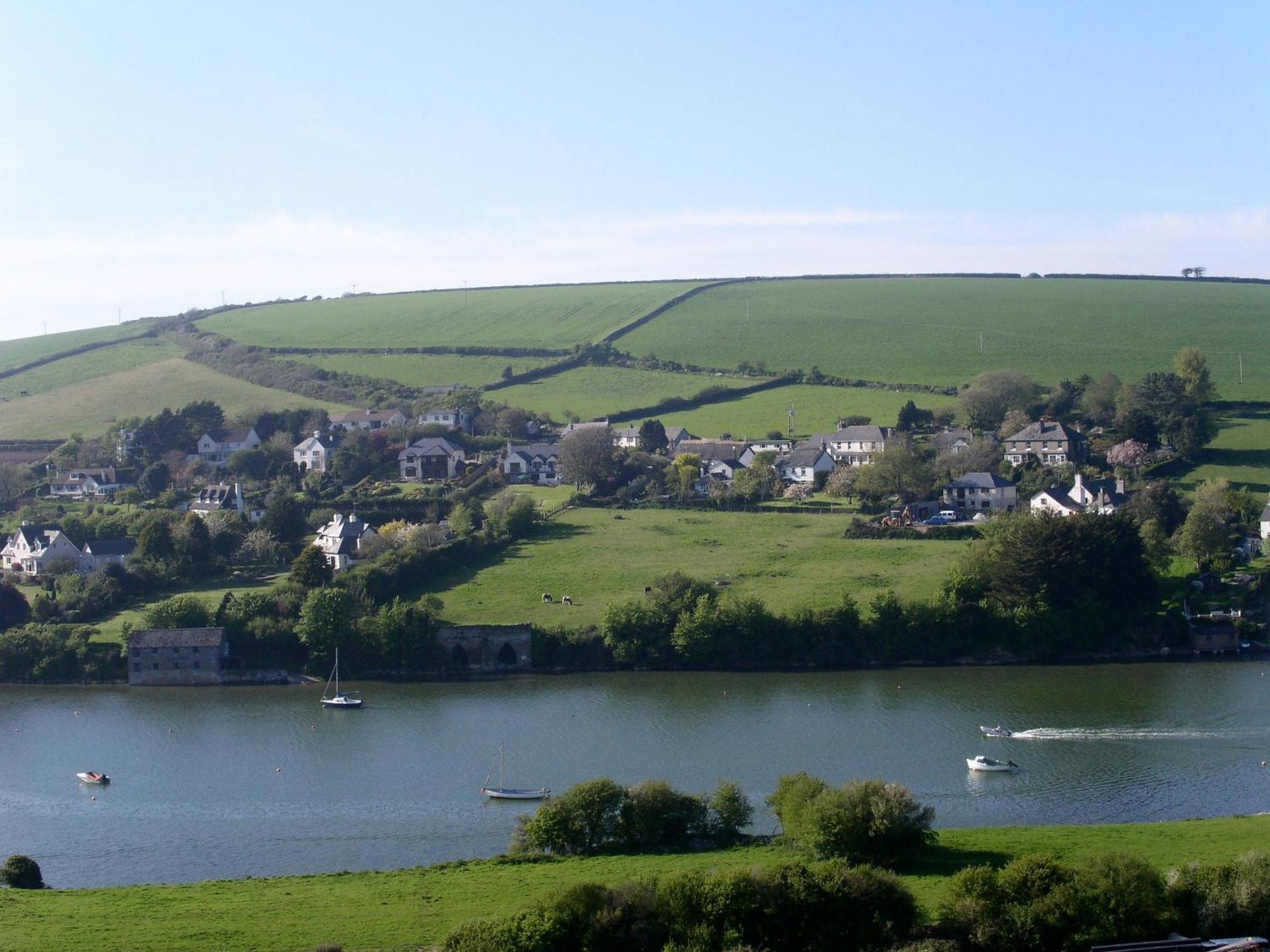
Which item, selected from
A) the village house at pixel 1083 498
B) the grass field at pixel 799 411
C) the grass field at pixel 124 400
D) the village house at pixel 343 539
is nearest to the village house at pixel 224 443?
the grass field at pixel 124 400

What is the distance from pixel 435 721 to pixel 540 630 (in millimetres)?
6605

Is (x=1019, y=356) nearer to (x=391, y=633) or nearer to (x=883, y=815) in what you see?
(x=391, y=633)

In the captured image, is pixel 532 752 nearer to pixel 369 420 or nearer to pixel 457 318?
pixel 369 420

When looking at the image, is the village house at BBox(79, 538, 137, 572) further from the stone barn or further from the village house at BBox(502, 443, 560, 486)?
the village house at BBox(502, 443, 560, 486)

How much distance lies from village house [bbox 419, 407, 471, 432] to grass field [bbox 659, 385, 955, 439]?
988 cm

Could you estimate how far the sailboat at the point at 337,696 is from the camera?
1575 inches

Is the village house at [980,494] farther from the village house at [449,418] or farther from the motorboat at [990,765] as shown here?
the village house at [449,418]

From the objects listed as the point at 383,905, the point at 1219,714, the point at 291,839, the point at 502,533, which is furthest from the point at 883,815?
the point at 502,533

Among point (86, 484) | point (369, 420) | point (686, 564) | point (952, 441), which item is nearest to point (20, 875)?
point (686, 564)

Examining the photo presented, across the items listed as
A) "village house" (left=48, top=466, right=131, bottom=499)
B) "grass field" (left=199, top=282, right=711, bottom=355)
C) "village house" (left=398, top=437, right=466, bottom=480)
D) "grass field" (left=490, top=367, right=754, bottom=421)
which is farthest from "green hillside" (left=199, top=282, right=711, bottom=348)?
"village house" (left=48, top=466, right=131, bottom=499)

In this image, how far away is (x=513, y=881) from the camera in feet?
81.2

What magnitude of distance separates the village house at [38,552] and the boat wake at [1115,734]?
34.6 meters

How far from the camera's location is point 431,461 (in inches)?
2633

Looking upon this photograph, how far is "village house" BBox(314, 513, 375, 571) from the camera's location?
52656 mm
